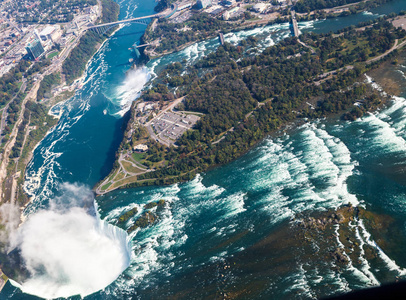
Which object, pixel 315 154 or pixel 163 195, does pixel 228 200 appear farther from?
pixel 315 154

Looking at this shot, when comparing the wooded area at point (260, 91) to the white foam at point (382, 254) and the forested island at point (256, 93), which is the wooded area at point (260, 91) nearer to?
the forested island at point (256, 93)

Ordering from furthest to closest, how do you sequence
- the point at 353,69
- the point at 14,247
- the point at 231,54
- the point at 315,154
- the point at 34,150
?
the point at 231,54 → the point at 34,150 → the point at 353,69 → the point at 14,247 → the point at 315,154

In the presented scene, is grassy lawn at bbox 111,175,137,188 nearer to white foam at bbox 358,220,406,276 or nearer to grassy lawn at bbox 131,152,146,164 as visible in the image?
grassy lawn at bbox 131,152,146,164

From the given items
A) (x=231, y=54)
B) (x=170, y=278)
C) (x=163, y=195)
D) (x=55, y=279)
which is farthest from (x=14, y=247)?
(x=231, y=54)

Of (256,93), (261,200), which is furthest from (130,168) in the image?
(256,93)

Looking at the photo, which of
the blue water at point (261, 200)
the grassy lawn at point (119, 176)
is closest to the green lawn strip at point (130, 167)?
the grassy lawn at point (119, 176)

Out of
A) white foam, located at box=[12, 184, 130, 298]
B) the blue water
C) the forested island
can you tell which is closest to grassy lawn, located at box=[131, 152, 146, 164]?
the forested island
